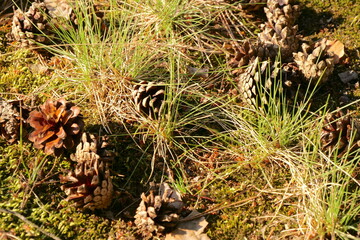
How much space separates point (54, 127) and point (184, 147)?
55 centimetres

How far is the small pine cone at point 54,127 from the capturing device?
5.89 feet

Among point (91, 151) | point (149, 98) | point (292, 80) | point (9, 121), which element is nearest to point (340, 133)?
point (292, 80)

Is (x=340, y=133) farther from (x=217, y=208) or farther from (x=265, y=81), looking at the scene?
(x=217, y=208)

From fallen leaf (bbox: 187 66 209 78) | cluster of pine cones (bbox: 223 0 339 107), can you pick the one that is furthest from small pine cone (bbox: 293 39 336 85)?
fallen leaf (bbox: 187 66 209 78)

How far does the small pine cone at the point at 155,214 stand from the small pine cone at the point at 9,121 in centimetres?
63

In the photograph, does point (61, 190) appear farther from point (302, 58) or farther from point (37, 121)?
point (302, 58)

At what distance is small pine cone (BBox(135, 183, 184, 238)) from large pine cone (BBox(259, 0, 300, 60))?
3.07 ft

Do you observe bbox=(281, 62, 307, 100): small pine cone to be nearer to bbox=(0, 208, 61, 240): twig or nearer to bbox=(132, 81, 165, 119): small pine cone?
bbox=(132, 81, 165, 119): small pine cone

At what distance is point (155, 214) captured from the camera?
1615mm

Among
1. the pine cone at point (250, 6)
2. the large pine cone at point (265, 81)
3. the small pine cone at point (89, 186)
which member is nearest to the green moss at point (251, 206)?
the large pine cone at point (265, 81)

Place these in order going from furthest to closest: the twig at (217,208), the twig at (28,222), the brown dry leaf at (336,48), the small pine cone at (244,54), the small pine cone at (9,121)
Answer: the brown dry leaf at (336,48)
the small pine cone at (244,54)
the small pine cone at (9,121)
the twig at (217,208)
the twig at (28,222)

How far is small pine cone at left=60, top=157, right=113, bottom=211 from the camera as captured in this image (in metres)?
1.64

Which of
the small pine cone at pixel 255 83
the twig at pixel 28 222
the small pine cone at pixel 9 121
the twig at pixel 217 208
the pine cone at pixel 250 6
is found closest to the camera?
the twig at pixel 28 222

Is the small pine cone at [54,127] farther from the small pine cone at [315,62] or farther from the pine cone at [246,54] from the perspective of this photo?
the small pine cone at [315,62]
